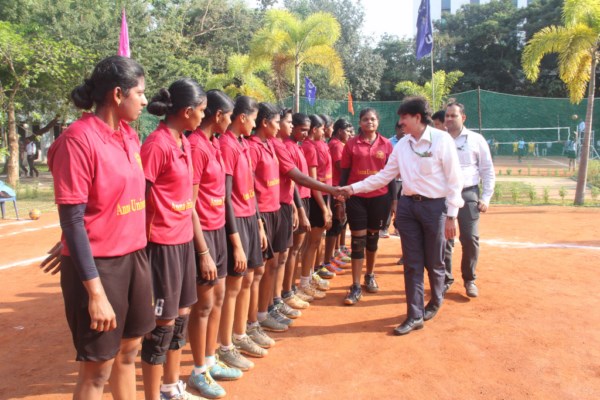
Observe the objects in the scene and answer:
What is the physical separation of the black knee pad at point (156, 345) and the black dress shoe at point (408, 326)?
2310mm

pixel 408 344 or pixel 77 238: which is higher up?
pixel 77 238

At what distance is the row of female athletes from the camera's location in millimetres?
2258

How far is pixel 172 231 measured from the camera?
2898 mm

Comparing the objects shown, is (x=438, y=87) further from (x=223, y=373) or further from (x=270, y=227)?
(x=223, y=373)

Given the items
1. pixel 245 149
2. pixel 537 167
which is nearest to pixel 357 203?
pixel 245 149

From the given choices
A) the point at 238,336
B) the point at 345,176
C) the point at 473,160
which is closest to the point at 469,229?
the point at 473,160

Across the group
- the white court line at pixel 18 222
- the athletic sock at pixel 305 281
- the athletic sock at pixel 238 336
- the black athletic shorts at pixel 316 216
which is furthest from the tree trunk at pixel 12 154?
the athletic sock at pixel 238 336

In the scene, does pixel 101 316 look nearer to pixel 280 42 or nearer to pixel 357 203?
pixel 357 203

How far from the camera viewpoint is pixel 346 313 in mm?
5094

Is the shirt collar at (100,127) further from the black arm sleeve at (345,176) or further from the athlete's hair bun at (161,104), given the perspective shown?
the black arm sleeve at (345,176)

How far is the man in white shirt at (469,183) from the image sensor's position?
18.1 ft

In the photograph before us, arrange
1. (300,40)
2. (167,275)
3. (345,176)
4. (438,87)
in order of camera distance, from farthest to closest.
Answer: (438,87) < (300,40) < (345,176) < (167,275)

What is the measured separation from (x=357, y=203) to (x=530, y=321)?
205 cm

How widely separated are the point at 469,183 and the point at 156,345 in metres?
3.92
